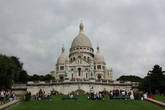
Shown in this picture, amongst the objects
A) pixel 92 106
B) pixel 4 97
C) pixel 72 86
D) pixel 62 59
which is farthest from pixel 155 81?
pixel 62 59

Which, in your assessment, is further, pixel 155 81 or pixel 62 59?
pixel 62 59

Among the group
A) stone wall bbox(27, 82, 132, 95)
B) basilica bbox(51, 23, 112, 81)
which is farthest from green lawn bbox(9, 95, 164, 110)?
basilica bbox(51, 23, 112, 81)

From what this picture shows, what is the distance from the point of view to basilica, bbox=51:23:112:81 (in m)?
88.1

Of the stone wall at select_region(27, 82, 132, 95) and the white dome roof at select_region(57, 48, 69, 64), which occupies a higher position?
the white dome roof at select_region(57, 48, 69, 64)

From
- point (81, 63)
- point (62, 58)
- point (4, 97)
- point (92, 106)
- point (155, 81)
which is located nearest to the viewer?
point (92, 106)

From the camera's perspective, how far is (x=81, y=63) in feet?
294

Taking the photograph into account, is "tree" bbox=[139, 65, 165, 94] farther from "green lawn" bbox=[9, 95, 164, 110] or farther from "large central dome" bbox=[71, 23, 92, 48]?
"large central dome" bbox=[71, 23, 92, 48]

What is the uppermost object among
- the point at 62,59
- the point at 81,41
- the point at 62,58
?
the point at 81,41

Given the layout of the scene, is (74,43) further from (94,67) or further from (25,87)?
(25,87)

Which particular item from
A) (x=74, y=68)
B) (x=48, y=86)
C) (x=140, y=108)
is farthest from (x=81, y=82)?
(x=140, y=108)

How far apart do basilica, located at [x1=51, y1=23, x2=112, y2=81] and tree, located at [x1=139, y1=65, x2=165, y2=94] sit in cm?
3554

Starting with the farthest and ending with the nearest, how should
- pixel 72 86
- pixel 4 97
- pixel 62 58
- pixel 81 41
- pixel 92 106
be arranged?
pixel 81 41 → pixel 62 58 → pixel 72 86 → pixel 4 97 → pixel 92 106

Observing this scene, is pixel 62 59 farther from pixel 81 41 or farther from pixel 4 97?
pixel 4 97

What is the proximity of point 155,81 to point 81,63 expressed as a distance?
44.1 metres
